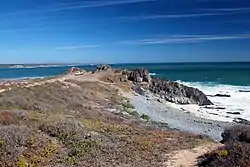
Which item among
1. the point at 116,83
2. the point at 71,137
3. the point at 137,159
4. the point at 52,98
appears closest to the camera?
the point at 137,159

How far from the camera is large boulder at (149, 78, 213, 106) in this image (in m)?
48.4

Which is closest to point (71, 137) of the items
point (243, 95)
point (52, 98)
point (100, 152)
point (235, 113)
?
point (100, 152)

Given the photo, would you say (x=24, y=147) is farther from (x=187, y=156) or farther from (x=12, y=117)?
(x=187, y=156)

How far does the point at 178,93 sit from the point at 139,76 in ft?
29.9

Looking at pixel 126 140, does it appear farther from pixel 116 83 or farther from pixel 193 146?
pixel 116 83

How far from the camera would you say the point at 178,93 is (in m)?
50.7

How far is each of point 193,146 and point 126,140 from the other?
294 cm

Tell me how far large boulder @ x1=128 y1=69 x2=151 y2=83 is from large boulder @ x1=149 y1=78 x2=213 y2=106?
223 cm

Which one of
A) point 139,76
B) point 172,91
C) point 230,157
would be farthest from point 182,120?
point 139,76

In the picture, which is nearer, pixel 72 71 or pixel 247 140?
pixel 247 140

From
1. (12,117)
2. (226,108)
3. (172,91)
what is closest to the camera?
(12,117)

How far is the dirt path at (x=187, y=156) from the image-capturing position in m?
14.6

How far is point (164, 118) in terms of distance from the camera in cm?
3294

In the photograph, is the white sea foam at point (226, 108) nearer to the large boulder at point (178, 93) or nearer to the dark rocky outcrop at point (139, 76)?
the large boulder at point (178, 93)
